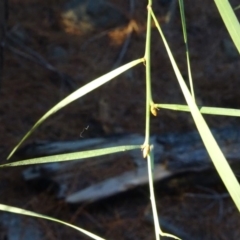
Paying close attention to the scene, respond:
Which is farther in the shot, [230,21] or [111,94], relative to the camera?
[111,94]

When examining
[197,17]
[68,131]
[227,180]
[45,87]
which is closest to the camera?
[227,180]

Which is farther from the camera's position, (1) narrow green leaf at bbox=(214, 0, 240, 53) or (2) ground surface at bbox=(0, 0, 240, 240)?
(2) ground surface at bbox=(0, 0, 240, 240)

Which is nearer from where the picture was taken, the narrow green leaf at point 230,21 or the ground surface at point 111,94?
the narrow green leaf at point 230,21

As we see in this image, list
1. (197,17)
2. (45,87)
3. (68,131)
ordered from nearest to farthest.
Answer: (68,131) → (45,87) → (197,17)

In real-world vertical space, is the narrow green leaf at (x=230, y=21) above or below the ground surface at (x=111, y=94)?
below

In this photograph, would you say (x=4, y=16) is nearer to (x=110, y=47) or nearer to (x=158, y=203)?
(x=158, y=203)

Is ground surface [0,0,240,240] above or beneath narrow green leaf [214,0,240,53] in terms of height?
above

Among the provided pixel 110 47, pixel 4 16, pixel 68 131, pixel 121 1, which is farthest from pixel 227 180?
pixel 121 1

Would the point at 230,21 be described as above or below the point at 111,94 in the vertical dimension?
below
